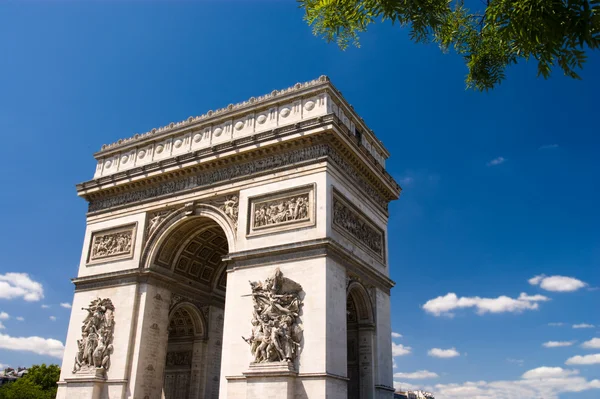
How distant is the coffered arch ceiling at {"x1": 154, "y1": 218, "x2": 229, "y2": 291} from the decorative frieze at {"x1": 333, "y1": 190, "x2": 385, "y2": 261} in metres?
5.67

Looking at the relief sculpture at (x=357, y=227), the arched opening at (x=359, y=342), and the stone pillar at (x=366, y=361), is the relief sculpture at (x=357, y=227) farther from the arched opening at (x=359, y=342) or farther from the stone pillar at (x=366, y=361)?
the stone pillar at (x=366, y=361)

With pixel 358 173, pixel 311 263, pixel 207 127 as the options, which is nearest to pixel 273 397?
pixel 311 263

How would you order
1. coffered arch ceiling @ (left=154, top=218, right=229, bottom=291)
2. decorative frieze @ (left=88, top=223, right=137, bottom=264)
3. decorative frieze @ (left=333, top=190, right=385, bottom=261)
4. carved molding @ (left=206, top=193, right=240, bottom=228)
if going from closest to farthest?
decorative frieze @ (left=333, top=190, right=385, bottom=261) < carved molding @ (left=206, top=193, right=240, bottom=228) < coffered arch ceiling @ (left=154, top=218, right=229, bottom=291) < decorative frieze @ (left=88, top=223, right=137, bottom=264)

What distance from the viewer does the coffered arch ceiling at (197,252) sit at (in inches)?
936

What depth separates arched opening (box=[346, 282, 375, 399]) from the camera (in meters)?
21.6

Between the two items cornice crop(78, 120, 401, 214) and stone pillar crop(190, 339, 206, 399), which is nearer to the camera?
cornice crop(78, 120, 401, 214)

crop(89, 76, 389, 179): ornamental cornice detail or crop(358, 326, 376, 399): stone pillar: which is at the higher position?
crop(89, 76, 389, 179): ornamental cornice detail

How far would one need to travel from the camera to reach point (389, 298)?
955 inches

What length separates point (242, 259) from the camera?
20.8 meters

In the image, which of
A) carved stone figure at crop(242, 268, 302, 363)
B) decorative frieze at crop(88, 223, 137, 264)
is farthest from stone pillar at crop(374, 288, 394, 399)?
decorative frieze at crop(88, 223, 137, 264)

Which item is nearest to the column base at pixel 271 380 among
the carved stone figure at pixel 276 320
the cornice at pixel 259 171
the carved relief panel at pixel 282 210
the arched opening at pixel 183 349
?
the carved stone figure at pixel 276 320

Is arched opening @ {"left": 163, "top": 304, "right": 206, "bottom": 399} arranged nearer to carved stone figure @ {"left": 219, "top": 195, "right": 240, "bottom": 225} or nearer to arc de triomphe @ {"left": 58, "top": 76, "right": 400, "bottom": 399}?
arc de triomphe @ {"left": 58, "top": 76, "right": 400, "bottom": 399}

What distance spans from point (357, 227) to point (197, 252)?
773cm

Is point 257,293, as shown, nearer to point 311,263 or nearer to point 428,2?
point 311,263
